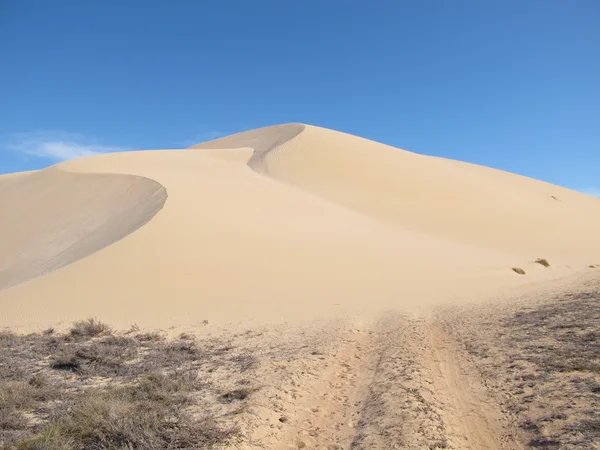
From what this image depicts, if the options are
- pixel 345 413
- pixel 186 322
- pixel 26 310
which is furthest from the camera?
pixel 26 310

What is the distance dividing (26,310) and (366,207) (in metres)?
21.6

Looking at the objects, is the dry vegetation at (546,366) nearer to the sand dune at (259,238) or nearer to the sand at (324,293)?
the sand at (324,293)

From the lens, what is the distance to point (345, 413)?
16.1 feet

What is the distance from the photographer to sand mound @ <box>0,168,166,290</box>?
17000 millimetres

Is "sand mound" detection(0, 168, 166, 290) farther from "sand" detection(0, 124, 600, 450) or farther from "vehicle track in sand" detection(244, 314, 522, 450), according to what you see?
"vehicle track in sand" detection(244, 314, 522, 450)

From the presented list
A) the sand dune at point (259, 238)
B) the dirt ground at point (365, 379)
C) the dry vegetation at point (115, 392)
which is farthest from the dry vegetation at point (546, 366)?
the sand dune at point (259, 238)

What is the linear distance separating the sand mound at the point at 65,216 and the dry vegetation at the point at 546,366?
43.3 ft

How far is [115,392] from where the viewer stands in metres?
5.21

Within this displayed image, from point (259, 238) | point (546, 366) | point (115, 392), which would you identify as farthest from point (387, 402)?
point (259, 238)

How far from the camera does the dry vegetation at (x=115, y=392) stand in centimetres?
397

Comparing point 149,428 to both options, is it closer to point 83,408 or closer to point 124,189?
point 83,408

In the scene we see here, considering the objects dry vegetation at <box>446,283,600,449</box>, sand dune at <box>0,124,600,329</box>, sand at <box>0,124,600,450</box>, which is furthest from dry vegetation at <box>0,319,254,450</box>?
dry vegetation at <box>446,283,600,449</box>

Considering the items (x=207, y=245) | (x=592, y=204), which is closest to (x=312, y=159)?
(x=207, y=245)

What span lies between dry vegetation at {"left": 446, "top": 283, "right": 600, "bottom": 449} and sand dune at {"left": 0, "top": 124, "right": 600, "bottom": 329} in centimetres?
386
